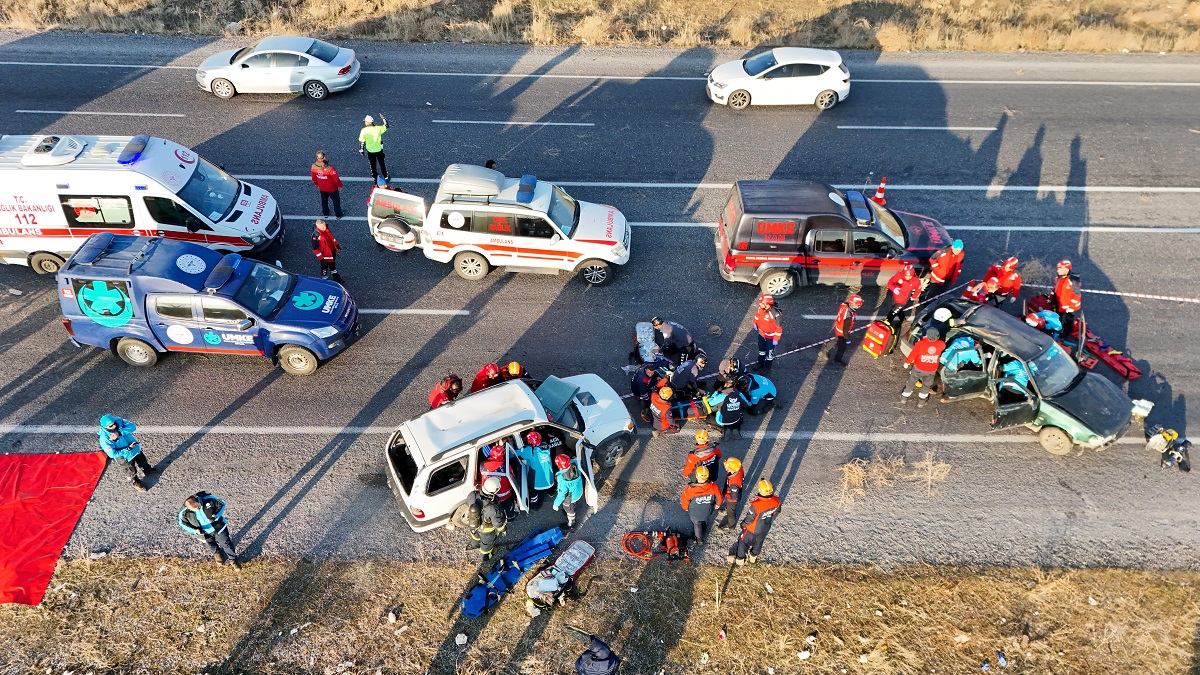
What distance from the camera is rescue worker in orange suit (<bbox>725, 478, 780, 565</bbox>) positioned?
905cm

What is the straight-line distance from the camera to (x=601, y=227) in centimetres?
1426

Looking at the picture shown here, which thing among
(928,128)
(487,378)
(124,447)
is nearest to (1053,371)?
(487,378)

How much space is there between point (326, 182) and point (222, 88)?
7.09 metres

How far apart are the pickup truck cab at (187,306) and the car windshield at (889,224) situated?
9.47 m

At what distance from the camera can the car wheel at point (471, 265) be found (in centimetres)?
1419

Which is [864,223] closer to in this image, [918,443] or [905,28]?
[918,443]

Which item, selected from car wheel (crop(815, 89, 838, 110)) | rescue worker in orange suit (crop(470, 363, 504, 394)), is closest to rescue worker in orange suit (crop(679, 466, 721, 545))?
rescue worker in orange suit (crop(470, 363, 504, 394))

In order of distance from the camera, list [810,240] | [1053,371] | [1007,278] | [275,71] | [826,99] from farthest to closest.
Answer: [826,99], [275,71], [810,240], [1007,278], [1053,371]

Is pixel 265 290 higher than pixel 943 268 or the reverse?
higher

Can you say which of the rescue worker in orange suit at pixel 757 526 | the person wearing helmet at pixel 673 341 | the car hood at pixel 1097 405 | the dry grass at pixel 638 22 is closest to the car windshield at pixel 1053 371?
the car hood at pixel 1097 405

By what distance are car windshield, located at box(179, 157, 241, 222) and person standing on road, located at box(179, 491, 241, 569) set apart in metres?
6.59

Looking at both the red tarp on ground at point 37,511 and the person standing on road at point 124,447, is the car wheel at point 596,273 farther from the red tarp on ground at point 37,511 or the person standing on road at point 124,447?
the red tarp on ground at point 37,511

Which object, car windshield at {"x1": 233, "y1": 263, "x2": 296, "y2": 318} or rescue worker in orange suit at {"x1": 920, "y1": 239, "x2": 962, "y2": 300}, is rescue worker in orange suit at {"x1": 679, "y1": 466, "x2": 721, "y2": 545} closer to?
rescue worker in orange suit at {"x1": 920, "y1": 239, "x2": 962, "y2": 300}

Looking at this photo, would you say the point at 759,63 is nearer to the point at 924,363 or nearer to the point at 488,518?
the point at 924,363
